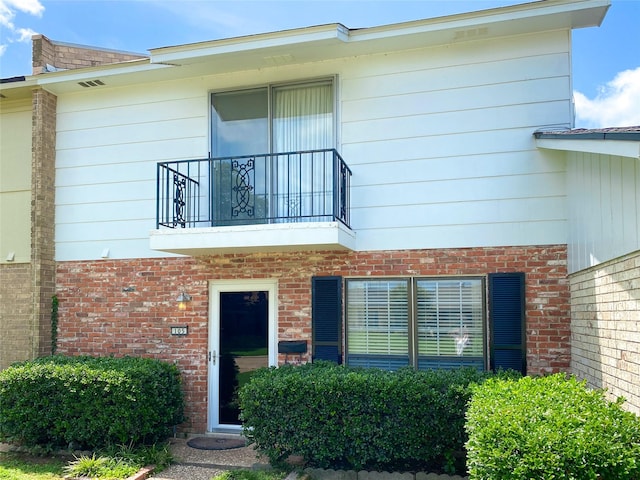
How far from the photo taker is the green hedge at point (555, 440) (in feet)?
10.8

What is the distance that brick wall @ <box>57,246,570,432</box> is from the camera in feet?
21.5

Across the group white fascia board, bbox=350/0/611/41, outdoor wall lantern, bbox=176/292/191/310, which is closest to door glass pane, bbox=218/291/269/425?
outdoor wall lantern, bbox=176/292/191/310

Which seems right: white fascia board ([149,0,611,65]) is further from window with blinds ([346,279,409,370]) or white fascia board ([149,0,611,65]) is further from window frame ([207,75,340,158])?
window with blinds ([346,279,409,370])

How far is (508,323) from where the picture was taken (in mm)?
6617

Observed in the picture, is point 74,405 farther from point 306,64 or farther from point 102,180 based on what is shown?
point 306,64

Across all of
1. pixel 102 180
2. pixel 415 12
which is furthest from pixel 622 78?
pixel 102 180

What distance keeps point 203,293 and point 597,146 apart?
5.41m

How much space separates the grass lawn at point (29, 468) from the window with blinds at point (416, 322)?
375cm

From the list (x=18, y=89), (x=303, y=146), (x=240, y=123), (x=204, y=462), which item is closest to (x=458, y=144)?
(x=303, y=146)

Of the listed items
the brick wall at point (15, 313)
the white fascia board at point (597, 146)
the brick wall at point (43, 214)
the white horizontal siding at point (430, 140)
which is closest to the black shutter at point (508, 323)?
the white horizontal siding at point (430, 140)

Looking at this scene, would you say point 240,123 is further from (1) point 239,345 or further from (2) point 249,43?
(1) point 239,345

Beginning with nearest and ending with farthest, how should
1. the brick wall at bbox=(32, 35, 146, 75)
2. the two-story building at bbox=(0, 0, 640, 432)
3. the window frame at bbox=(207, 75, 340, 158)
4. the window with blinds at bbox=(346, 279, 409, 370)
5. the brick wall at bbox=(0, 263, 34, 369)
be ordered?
the two-story building at bbox=(0, 0, 640, 432) < the window with blinds at bbox=(346, 279, 409, 370) < the window frame at bbox=(207, 75, 340, 158) < the brick wall at bbox=(0, 263, 34, 369) < the brick wall at bbox=(32, 35, 146, 75)

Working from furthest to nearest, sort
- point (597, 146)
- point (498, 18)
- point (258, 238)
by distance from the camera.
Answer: point (258, 238)
point (498, 18)
point (597, 146)

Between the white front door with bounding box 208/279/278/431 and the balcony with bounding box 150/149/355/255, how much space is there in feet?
2.38
